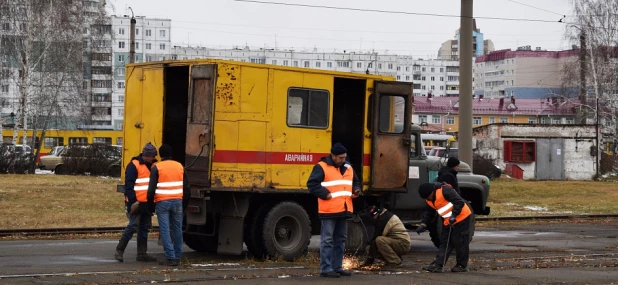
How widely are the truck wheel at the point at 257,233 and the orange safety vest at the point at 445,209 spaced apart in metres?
2.63

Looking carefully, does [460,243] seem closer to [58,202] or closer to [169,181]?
[169,181]

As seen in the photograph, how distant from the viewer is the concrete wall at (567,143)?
50.6 meters

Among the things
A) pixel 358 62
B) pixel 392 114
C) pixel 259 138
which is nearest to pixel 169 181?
pixel 259 138

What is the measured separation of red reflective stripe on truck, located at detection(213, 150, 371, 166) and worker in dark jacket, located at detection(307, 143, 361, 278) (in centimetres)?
187

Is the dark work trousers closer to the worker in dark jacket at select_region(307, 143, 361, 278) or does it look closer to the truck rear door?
the worker in dark jacket at select_region(307, 143, 361, 278)

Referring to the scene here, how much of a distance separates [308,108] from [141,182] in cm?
285

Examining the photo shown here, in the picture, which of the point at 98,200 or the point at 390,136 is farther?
the point at 98,200

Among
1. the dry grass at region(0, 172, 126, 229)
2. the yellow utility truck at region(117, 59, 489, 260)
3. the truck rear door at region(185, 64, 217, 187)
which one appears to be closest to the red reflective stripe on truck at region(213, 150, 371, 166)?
the yellow utility truck at region(117, 59, 489, 260)

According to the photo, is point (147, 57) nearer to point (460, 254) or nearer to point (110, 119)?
point (110, 119)

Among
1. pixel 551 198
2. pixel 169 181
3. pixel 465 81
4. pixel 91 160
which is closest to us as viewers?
pixel 169 181

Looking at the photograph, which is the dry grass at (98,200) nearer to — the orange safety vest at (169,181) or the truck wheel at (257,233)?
→ the truck wheel at (257,233)

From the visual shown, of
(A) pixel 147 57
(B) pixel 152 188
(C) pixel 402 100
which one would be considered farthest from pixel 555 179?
(A) pixel 147 57

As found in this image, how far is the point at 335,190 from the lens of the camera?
41.9 feet

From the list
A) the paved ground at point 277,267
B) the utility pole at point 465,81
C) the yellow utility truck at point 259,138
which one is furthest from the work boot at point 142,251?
the utility pole at point 465,81
